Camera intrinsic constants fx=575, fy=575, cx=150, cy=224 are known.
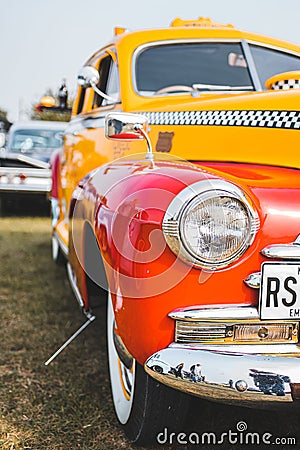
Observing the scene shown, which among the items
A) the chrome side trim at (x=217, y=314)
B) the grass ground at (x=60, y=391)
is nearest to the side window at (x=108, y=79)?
the grass ground at (x=60, y=391)

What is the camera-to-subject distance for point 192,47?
3211 mm

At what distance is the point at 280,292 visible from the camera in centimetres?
165

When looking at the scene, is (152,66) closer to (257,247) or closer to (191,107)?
(191,107)

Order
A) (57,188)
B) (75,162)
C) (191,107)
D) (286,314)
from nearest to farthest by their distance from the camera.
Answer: (286,314)
(191,107)
(75,162)
(57,188)

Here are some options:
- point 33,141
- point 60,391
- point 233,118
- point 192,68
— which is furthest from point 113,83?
point 33,141

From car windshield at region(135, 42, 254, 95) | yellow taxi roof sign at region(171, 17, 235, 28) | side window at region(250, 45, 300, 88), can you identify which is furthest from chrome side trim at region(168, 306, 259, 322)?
yellow taxi roof sign at region(171, 17, 235, 28)

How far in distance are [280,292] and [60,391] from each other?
1.37 m

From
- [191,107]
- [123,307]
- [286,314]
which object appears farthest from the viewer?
[191,107]

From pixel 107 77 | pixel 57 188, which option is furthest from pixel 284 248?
pixel 57 188

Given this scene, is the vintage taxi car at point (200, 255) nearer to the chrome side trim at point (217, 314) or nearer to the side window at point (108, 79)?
the chrome side trim at point (217, 314)

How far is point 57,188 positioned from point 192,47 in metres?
2.19

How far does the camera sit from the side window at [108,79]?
10.8 feet

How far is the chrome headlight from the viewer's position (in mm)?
1646

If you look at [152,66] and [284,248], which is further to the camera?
[152,66]
